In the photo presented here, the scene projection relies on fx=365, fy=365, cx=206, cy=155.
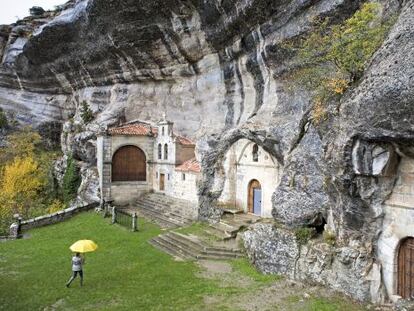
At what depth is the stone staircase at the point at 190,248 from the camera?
17.3 meters

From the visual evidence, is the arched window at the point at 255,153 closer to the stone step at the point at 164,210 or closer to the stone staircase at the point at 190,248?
the stone step at the point at 164,210

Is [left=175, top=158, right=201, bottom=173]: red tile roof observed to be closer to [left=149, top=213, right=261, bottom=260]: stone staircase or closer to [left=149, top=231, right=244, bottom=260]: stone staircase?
[left=149, top=213, right=261, bottom=260]: stone staircase

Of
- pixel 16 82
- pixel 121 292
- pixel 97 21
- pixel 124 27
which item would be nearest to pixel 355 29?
pixel 121 292

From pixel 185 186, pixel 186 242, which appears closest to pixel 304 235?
pixel 186 242

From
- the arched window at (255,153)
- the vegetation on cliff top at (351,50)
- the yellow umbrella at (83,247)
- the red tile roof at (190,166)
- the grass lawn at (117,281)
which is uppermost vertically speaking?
the vegetation on cliff top at (351,50)

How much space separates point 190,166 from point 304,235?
12927mm

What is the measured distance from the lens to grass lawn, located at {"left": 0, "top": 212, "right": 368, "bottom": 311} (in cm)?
1260

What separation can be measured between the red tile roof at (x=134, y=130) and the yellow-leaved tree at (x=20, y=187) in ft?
29.5

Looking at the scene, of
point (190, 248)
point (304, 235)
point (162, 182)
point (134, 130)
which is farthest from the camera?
point (134, 130)

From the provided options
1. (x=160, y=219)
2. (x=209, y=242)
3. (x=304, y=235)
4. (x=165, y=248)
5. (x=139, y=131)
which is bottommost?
(x=165, y=248)

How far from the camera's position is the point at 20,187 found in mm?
31047

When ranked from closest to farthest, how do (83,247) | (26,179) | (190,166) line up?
(83,247) < (190,166) < (26,179)

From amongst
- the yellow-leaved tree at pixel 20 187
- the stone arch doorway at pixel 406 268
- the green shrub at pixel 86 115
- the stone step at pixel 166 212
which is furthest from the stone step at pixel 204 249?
the green shrub at pixel 86 115

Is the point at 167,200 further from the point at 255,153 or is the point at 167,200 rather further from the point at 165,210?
the point at 255,153
